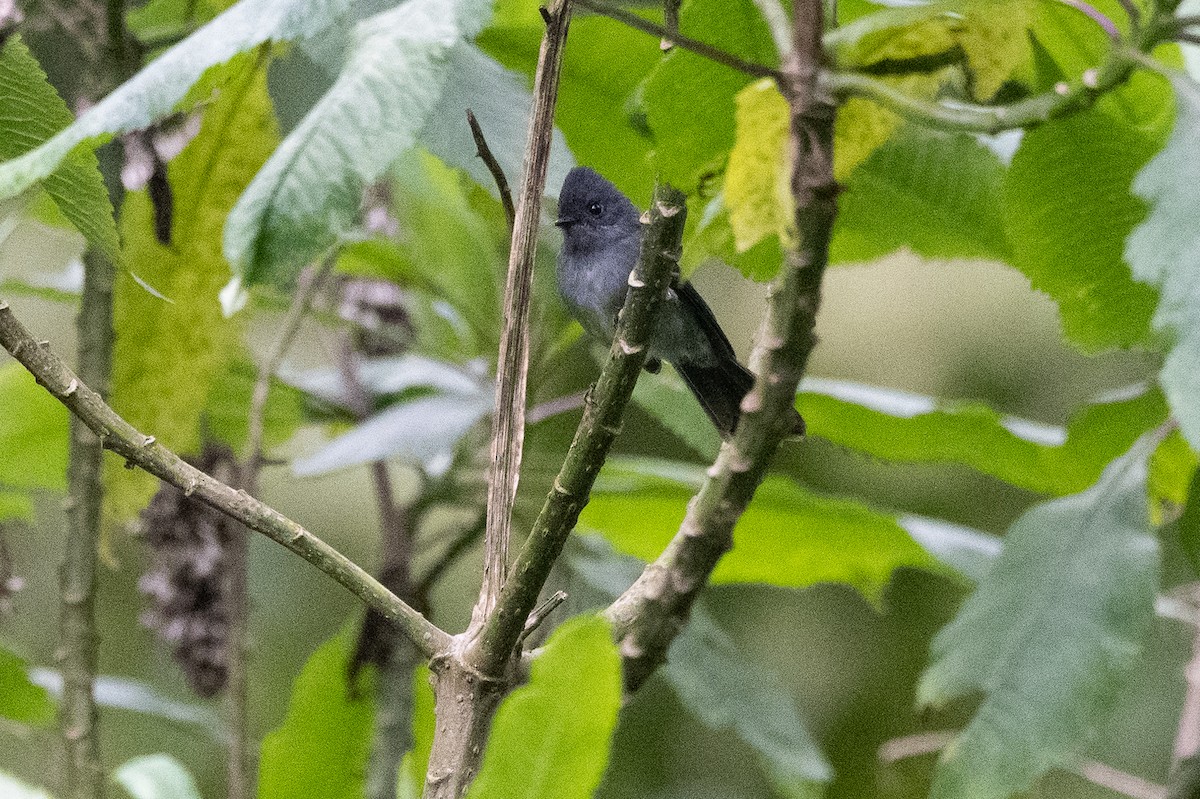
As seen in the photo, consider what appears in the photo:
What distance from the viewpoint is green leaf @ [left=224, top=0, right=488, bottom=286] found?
45 cm

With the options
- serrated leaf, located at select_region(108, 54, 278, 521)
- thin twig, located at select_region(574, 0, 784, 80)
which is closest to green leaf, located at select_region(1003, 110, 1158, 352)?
thin twig, located at select_region(574, 0, 784, 80)

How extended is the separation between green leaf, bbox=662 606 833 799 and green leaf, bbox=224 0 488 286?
81cm

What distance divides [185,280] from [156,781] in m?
0.35

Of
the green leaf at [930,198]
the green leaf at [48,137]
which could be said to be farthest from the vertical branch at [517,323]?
the green leaf at [930,198]

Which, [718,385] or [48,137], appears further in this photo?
[718,385]

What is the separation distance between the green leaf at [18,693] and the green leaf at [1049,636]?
807 millimetres

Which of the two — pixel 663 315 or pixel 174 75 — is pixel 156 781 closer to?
pixel 174 75

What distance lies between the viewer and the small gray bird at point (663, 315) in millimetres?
1108

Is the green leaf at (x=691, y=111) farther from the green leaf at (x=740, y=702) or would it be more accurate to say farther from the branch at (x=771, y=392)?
the green leaf at (x=740, y=702)

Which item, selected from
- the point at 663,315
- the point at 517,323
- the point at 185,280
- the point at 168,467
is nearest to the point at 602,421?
the point at 517,323

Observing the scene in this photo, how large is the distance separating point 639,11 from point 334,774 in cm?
64

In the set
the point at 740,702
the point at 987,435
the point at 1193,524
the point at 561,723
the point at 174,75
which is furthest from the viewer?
the point at 740,702

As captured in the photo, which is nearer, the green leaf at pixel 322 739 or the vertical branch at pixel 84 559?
the vertical branch at pixel 84 559

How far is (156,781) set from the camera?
74 centimetres
